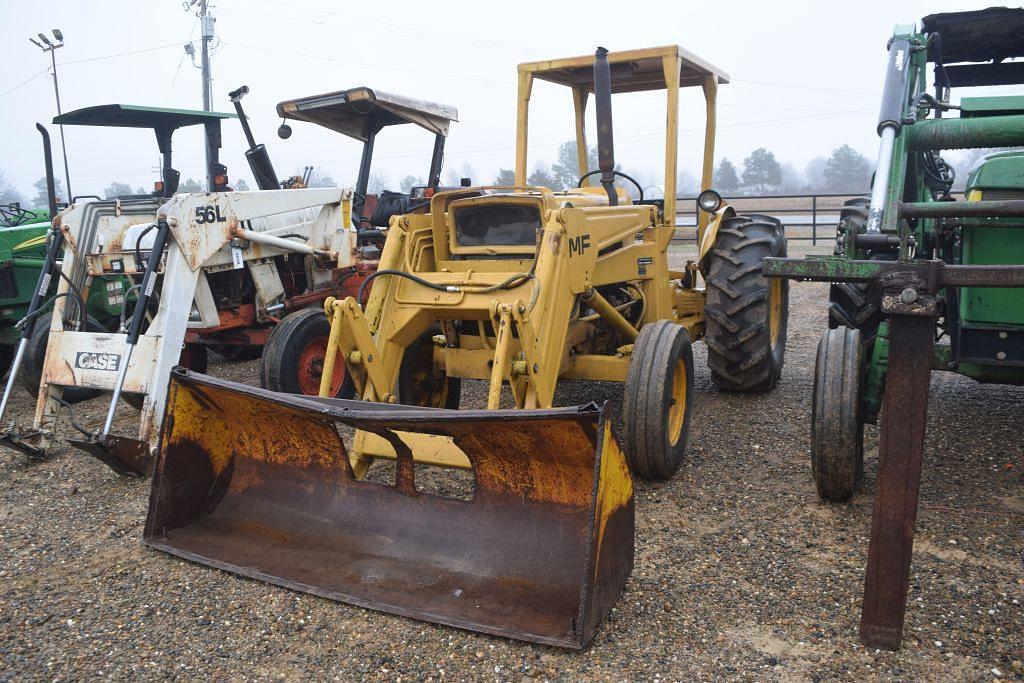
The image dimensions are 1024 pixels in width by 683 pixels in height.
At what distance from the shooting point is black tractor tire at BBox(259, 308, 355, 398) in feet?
17.9

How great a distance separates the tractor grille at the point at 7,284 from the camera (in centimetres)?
742

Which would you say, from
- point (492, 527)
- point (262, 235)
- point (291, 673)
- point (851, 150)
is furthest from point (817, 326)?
point (851, 150)

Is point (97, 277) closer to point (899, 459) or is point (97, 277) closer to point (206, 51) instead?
point (899, 459)

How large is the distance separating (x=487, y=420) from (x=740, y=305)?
288 cm

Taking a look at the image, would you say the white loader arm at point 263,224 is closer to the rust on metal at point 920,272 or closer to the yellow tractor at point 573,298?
the yellow tractor at point 573,298

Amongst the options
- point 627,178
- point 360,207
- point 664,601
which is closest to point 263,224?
point 360,207

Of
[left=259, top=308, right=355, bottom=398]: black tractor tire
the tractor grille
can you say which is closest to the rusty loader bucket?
[left=259, top=308, right=355, bottom=398]: black tractor tire

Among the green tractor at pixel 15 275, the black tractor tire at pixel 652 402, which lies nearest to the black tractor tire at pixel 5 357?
the green tractor at pixel 15 275

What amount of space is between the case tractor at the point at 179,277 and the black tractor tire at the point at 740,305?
A: 8.93 ft

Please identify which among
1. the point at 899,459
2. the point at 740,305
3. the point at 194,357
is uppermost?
the point at 740,305

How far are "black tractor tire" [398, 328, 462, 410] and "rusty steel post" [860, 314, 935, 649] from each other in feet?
8.98

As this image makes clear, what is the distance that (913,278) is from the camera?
2605 millimetres

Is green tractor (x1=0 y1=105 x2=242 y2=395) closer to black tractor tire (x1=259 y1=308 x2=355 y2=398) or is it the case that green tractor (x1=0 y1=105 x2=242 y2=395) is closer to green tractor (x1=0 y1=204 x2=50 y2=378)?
green tractor (x1=0 y1=204 x2=50 y2=378)

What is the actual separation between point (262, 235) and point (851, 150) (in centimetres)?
8212
